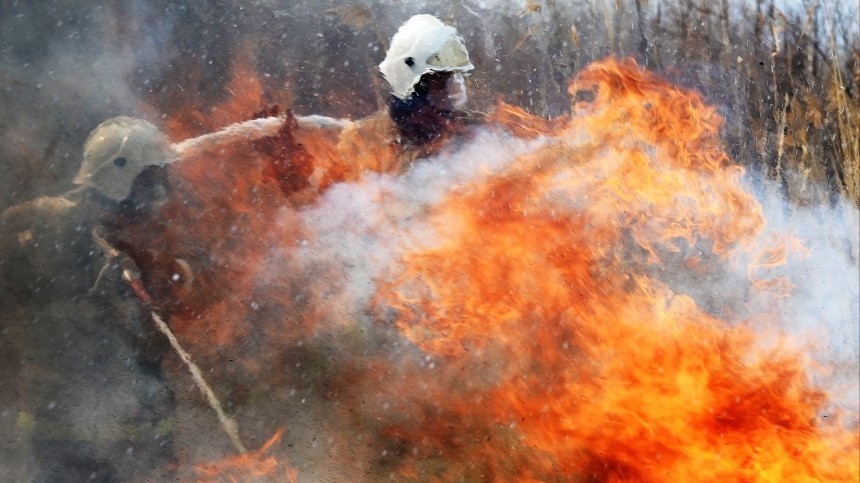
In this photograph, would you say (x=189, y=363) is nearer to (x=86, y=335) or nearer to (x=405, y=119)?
(x=86, y=335)

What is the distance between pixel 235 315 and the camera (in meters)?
5.38

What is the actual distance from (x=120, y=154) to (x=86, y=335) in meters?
1.57

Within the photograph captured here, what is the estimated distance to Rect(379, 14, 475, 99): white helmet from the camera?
5.40m

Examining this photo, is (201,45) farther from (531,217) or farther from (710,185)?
(710,185)

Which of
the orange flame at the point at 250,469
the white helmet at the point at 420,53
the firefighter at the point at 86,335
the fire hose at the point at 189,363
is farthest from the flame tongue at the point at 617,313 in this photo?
the firefighter at the point at 86,335

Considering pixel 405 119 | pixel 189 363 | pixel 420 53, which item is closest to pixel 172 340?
pixel 189 363

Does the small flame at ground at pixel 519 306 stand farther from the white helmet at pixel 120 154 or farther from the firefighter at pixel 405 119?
the white helmet at pixel 120 154

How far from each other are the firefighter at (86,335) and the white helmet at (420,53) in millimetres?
2248

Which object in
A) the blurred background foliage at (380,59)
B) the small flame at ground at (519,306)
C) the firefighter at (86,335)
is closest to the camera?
the firefighter at (86,335)

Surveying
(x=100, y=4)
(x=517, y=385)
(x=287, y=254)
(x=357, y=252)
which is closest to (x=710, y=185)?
(x=517, y=385)

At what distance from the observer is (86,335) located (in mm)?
5258

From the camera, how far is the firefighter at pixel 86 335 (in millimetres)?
5191

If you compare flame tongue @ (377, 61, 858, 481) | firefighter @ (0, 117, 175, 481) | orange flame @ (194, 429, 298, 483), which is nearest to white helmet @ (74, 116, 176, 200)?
firefighter @ (0, 117, 175, 481)

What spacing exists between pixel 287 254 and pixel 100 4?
2.73m
